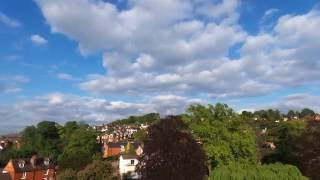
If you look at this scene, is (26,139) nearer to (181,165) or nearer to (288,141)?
(288,141)

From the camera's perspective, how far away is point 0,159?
346 ft

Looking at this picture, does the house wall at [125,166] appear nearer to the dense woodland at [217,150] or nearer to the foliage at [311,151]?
the dense woodland at [217,150]

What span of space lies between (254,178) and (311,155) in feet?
40.0

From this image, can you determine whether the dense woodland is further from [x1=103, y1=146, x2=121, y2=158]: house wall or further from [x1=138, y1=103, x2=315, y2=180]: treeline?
[x1=103, y1=146, x2=121, y2=158]: house wall

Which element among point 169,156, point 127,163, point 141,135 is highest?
point 141,135

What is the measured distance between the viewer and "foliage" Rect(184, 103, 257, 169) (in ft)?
179

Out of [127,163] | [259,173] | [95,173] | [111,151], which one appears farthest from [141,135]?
[111,151]

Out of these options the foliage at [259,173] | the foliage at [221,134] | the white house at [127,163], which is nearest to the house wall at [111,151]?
the white house at [127,163]

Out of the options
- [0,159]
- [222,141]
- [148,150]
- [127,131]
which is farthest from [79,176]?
[127,131]

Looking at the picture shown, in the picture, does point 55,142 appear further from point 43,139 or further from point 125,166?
point 125,166

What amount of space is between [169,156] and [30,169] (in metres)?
60.1

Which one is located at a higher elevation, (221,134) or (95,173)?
(221,134)

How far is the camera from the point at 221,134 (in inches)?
2200

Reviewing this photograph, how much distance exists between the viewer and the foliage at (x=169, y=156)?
39000mm
